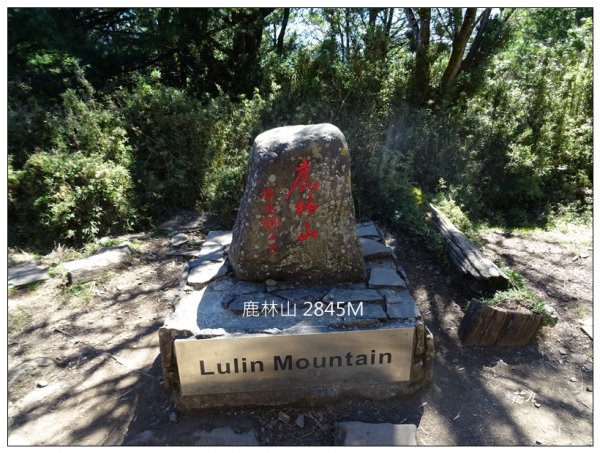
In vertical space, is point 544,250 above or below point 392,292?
below

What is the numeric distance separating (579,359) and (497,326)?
0.66 meters

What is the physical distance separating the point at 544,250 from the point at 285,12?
7.17 meters

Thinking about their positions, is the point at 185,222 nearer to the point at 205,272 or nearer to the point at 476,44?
the point at 205,272

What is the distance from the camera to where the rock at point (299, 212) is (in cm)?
269

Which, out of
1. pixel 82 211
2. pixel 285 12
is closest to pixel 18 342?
pixel 82 211

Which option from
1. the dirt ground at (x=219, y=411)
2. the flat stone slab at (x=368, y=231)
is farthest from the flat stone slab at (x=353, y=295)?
the flat stone slab at (x=368, y=231)

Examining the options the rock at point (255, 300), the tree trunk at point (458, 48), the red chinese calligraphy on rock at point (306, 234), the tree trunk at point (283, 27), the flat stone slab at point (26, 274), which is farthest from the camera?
the tree trunk at point (283, 27)

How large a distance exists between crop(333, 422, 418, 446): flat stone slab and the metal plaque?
28 centimetres

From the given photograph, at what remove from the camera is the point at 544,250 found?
4.93 m

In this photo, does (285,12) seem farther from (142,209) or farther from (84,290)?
(84,290)

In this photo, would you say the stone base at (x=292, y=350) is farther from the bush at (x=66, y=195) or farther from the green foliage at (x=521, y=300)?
the bush at (x=66, y=195)

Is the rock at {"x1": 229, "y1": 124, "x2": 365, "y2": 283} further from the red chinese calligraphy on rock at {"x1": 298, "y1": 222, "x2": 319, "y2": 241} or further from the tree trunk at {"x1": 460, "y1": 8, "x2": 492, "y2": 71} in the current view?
the tree trunk at {"x1": 460, "y1": 8, "x2": 492, "y2": 71}

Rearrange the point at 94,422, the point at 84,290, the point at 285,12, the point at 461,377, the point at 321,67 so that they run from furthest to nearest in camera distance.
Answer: the point at 285,12, the point at 321,67, the point at 84,290, the point at 461,377, the point at 94,422

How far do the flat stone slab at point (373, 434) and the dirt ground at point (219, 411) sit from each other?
3.7 inches
